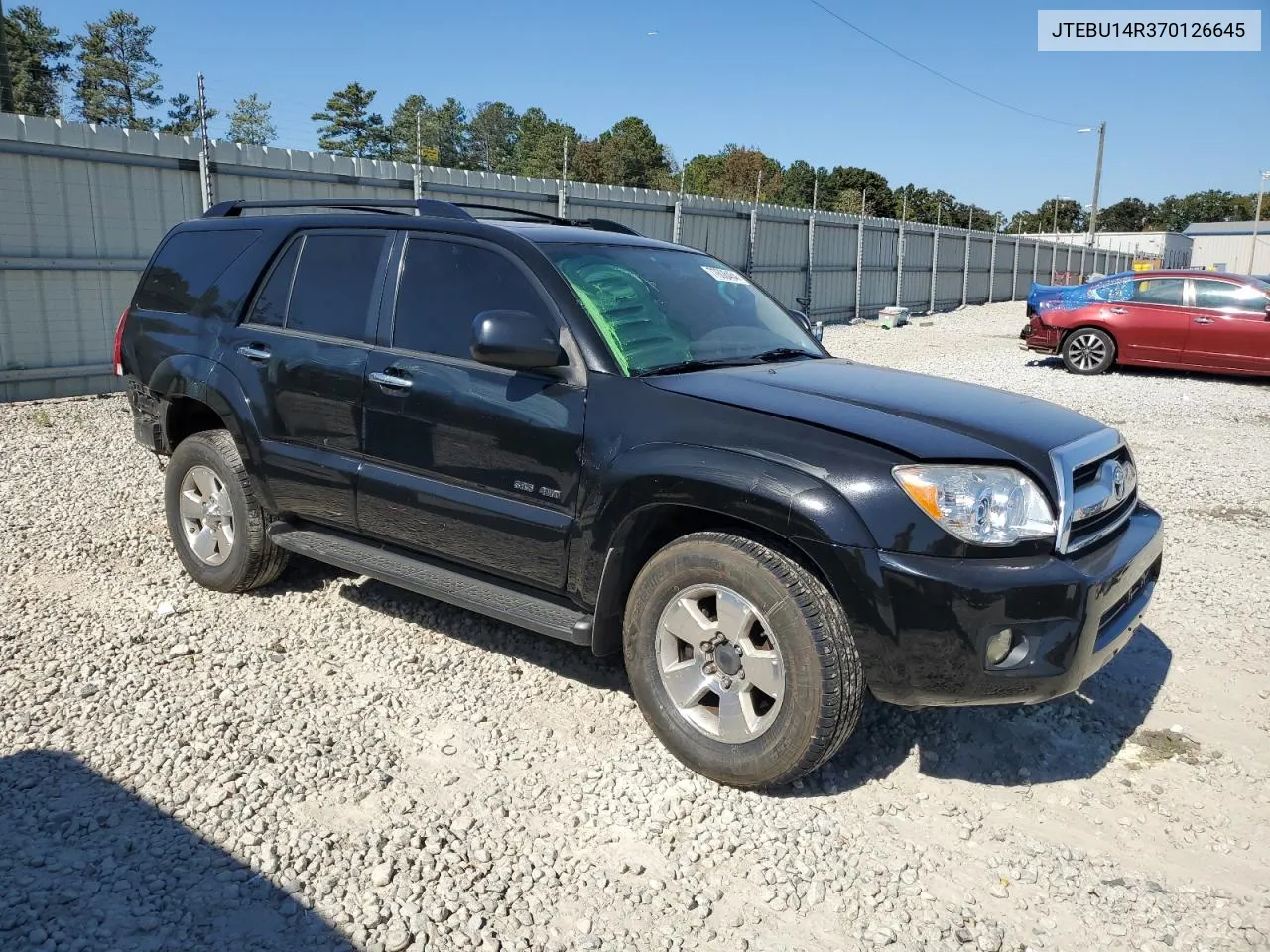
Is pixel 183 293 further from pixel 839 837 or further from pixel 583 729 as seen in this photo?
pixel 839 837

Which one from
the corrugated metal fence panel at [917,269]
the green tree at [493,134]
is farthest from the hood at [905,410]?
the green tree at [493,134]

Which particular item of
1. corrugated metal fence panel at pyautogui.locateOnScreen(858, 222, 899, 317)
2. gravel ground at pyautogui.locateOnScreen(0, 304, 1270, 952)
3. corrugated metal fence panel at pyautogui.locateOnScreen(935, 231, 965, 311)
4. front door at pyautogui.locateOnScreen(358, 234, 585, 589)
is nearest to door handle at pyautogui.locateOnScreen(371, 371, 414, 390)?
front door at pyautogui.locateOnScreen(358, 234, 585, 589)

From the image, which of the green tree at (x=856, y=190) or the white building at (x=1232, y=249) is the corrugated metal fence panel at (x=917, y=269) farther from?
the white building at (x=1232, y=249)

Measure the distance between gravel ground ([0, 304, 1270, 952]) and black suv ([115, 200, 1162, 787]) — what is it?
36cm

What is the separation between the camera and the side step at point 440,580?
3684 millimetres

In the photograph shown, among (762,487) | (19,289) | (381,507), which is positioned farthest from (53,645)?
(19,289)

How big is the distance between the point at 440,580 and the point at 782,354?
1742 millimetres

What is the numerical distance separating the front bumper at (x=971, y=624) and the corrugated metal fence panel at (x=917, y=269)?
959 inches

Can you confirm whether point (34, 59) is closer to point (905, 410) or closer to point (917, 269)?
point (917, 269)

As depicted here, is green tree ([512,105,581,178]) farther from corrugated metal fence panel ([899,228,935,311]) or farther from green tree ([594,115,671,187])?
corrugated metal fence panel ([899,228,935,311])

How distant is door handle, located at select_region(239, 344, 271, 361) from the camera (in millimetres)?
4617

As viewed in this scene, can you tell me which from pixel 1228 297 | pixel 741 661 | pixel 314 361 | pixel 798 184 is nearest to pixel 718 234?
pixel 1228 297

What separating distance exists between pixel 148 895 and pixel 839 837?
6.67 feet

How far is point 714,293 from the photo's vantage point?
444 centimetres
